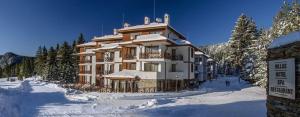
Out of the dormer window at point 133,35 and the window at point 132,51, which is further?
the dormer window at point 133,35

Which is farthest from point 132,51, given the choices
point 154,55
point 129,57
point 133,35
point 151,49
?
point 154,55

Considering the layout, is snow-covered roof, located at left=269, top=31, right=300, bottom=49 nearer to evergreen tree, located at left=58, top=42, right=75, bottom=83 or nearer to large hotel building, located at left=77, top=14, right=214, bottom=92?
large hotel building, located at left=77, top=14, right=214, bottom=92

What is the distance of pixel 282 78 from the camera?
34.2 feet

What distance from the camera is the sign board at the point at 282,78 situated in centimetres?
973

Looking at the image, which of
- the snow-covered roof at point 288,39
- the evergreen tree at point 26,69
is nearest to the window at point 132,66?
the snow-covered roof at point 288,39

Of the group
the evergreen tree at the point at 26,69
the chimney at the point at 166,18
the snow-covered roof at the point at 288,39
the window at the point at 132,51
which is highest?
the chimney at the point at 166,18

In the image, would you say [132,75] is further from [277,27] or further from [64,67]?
[64,67]

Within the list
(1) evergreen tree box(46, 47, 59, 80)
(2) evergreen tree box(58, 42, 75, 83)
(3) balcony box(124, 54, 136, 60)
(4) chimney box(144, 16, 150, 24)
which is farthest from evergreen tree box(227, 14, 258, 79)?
(1) evergreen tree box(46, 47, 59, 80)

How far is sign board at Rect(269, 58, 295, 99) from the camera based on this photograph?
31.9ft

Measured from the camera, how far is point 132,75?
4166 cm

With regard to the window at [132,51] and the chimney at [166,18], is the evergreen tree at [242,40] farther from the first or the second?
the window at [132,51]

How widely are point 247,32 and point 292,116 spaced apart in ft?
178

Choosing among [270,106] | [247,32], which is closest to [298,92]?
[270,106]

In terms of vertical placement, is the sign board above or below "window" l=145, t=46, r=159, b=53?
below
